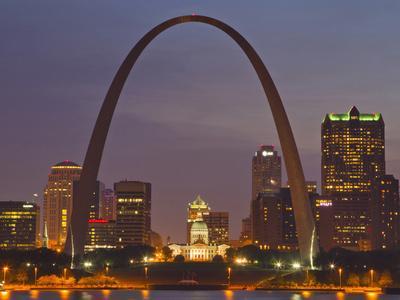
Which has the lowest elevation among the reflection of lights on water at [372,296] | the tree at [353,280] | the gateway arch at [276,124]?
the reflection of lights on water at [372,296]

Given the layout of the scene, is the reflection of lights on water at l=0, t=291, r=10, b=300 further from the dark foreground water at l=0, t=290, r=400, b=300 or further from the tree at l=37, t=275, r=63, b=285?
the tree at l=37, t=275, r=63, b=285

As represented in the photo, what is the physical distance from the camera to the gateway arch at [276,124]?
101 m

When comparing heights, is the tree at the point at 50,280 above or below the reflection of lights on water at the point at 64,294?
above

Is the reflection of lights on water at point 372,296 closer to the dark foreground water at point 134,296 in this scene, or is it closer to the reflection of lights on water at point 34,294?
the dark foreground water at point 134,296

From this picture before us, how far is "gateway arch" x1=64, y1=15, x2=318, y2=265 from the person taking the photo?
3971 inches

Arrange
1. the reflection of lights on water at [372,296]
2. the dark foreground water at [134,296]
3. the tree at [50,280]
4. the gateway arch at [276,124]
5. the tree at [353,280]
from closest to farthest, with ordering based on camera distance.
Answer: the dark foreground water at [134,296], the reflection of lights on water at [372,296], the gateway arch at [276,124], the tree at [50,280], the tree at [353,280]

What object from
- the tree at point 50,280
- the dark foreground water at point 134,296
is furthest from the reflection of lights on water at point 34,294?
the tree at point 50,280

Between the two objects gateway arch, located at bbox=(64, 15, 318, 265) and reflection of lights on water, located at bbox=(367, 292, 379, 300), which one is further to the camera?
gateway arch, located at bbox=(64, 15, 318, 265)

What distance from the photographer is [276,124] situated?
10350 centimetres

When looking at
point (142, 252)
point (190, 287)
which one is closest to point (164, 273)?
point (190, 287)

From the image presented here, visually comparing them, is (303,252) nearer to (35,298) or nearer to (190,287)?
(190,287)

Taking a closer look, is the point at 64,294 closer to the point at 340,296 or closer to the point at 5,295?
the point at 5,295

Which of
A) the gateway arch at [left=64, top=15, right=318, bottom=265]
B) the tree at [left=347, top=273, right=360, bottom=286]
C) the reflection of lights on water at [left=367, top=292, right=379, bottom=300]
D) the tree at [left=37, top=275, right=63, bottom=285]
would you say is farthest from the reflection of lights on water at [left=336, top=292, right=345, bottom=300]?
the tree at [left=37, top=275, right=63, bottom=285]

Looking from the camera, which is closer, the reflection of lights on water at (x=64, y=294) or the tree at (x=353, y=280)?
the reflection of lights on water at (x=64, y=294)
